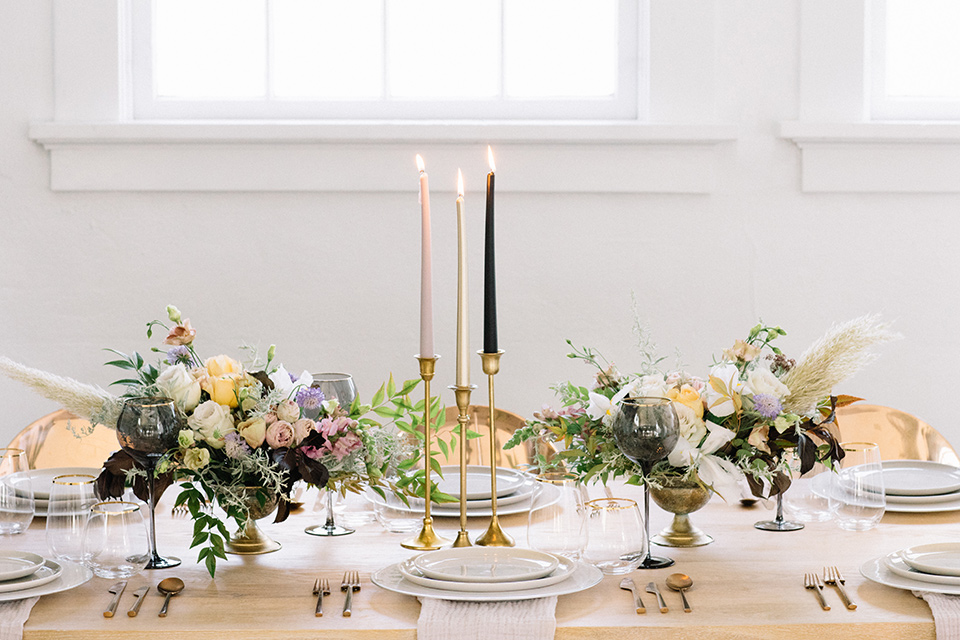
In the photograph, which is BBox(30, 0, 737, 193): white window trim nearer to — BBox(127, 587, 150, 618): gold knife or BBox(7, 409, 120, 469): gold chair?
BBox(7, 409, 120, 469): gold chair

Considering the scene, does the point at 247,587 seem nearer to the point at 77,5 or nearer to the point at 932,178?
the point at 77,5

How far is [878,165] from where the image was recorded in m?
2.53

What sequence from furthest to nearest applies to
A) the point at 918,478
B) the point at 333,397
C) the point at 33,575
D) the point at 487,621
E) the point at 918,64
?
1. the point at 918,64
2. the point at 918,478
3. the point at 333,397
4. the point at 33,575
5. the point at 487,621

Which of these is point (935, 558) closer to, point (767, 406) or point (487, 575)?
point (767, 406)

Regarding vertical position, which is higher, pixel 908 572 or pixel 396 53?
pixel 396 53

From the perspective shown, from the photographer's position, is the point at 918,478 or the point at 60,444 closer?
the point at 918,478

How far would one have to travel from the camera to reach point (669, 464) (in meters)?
1.36

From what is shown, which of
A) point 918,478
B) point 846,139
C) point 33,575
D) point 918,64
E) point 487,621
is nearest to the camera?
point 487,621

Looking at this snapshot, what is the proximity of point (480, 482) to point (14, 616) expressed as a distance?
768mm

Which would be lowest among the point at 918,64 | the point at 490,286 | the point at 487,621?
the point at 487,621

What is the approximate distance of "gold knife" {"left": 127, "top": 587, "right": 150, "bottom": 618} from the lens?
113 centimetres

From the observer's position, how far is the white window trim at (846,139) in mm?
2506

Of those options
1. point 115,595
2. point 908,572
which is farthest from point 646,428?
point 115,595

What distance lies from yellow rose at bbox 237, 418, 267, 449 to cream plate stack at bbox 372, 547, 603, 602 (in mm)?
229
